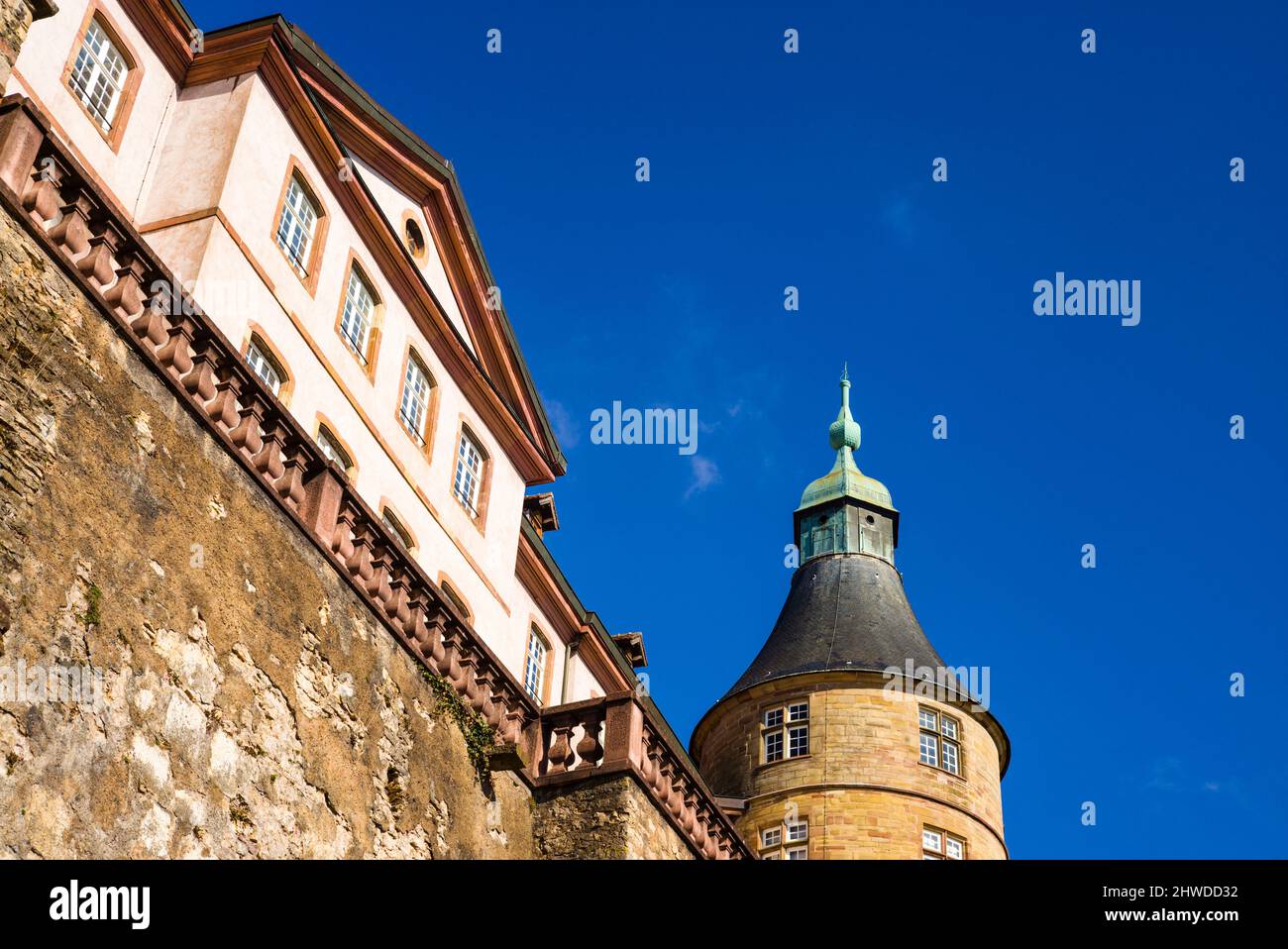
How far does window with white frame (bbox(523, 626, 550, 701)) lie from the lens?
29.2 m

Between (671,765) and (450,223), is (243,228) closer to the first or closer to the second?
(450,223)

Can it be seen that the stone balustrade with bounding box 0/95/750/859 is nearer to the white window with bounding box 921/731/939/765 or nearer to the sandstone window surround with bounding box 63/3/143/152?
the sandstone window surround with bounding box 63/3/143/152

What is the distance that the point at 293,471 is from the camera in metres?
13.4

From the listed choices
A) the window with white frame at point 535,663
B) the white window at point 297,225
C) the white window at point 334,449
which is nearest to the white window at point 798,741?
the window with white frame at point 535,663

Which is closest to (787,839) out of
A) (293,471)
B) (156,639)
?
(293,471)

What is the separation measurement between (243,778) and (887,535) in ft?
104

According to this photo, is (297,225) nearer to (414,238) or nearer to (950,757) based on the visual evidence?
(414,238)

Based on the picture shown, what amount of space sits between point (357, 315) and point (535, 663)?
10285mm

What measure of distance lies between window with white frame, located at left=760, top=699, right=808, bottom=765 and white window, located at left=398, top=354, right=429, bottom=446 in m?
14.1

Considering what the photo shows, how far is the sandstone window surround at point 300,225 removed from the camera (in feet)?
64.9

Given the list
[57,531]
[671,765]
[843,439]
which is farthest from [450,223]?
[843,439]

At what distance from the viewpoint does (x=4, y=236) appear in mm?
10219

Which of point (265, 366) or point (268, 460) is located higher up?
point (265, 366)

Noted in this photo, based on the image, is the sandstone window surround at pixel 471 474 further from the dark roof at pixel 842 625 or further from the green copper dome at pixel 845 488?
the green copper dome at pixel 845 488
